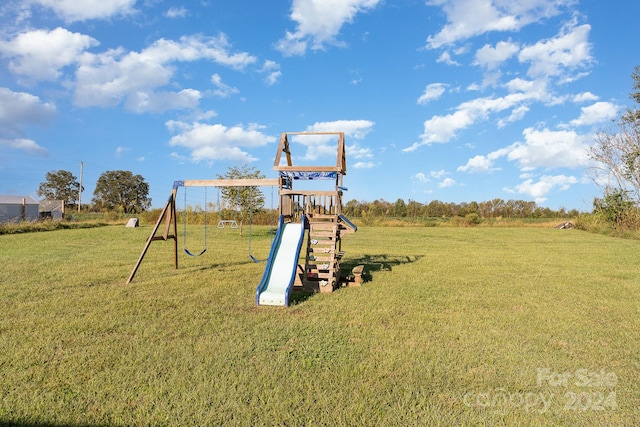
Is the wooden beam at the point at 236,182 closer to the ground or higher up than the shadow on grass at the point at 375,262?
higher up

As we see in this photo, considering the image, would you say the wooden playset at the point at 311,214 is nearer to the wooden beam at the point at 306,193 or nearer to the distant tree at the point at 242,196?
the wooden beam at the point at 306,193

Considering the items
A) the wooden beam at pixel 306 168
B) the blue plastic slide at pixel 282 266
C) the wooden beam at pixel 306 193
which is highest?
the wooden beam at pixel 306 168

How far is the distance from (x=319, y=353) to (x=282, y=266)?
132 inches

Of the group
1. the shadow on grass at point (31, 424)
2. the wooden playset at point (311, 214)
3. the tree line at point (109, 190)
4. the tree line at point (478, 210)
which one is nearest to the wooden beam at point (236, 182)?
the wooden playset at point (311, 214)

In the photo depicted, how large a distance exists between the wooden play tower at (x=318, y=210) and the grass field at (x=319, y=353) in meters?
0.85

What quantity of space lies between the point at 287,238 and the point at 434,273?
371cm

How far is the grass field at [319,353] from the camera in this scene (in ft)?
10.2

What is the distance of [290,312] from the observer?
5.91m

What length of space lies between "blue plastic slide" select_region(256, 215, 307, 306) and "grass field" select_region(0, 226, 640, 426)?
232 mm

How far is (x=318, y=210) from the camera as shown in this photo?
9.11 metres

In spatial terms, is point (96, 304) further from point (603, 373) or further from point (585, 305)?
point (585, 305)

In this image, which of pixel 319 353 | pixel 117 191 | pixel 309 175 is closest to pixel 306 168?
pixel 309 175

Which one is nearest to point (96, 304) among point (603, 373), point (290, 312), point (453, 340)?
point (290, 312)

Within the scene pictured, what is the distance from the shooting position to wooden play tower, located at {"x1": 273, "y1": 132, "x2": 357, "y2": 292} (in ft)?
26.3
